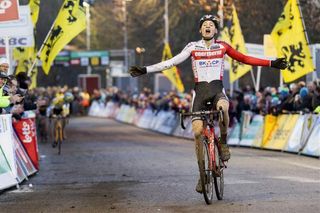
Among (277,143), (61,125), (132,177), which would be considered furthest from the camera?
(61,125)

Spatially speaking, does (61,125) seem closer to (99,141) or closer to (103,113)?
(99,141)

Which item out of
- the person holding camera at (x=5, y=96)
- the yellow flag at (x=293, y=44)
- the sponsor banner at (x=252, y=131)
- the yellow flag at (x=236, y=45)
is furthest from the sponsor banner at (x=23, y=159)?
the yellow flag at (x=236, y=45)

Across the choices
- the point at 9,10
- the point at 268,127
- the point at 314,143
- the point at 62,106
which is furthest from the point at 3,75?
the point at 62,106

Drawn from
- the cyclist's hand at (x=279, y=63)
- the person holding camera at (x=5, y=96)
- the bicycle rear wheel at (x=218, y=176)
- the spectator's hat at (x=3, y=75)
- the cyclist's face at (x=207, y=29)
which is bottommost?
the bicycle rear wheel at (x=218, y=176)

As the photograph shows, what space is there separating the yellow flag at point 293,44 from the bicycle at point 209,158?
504 inches

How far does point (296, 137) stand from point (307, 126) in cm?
73

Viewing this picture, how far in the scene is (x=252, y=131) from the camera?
2623cm

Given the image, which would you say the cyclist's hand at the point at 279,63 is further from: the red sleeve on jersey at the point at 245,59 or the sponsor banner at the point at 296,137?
the sponsor banner at the point at 296,137

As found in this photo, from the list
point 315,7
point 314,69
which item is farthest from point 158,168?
point 315,7

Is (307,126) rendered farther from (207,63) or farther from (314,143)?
(207,63)

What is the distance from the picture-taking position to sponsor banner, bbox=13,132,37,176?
51.6ft

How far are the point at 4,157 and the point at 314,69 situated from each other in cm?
1239

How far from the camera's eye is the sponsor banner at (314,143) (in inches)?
803

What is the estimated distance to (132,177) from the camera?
15773 millimetres
